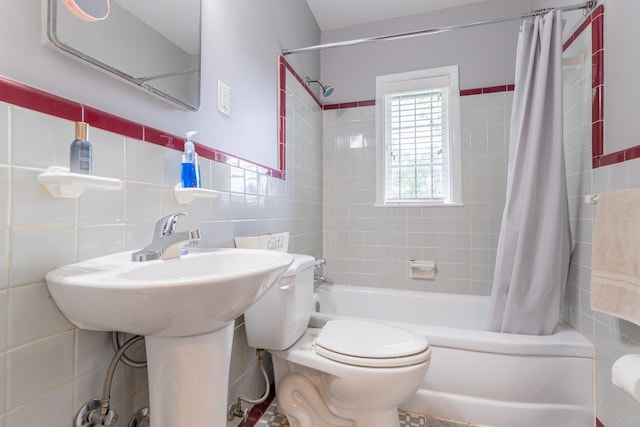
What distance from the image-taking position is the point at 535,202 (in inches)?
58.4

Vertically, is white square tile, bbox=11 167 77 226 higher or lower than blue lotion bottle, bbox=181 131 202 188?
lower

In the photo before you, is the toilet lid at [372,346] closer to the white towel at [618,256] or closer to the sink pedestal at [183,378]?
the sink pedestal at [183,378]

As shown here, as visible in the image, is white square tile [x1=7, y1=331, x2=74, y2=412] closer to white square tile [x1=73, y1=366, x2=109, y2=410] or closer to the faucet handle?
white square tile [x1=73, y1=366, x2=109, y2=410]

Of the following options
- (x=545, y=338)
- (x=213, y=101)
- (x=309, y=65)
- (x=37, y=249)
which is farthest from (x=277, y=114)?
(x=545, y=338)

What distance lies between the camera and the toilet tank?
3.88ft

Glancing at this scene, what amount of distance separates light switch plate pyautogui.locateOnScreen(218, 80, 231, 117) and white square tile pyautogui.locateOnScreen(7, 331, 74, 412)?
36.6 inches

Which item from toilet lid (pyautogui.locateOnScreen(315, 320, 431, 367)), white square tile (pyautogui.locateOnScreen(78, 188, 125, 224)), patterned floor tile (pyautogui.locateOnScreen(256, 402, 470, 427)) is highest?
white square tile (pyautogui.locateOnScreen(78, 188, 125, 224))

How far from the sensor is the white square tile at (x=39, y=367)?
59cm

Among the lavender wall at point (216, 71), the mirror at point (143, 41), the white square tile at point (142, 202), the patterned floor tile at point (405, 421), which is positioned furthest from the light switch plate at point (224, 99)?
the patterned floor tile at point (405, 421)

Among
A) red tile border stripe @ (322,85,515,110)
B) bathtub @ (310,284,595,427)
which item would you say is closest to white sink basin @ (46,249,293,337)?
bathtub @ (310,284,595,427)

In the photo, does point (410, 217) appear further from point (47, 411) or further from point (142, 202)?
point (47, 411)

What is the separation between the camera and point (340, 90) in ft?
8.12

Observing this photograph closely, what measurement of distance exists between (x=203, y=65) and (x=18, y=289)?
92cm

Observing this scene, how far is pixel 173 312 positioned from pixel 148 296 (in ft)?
0.21
